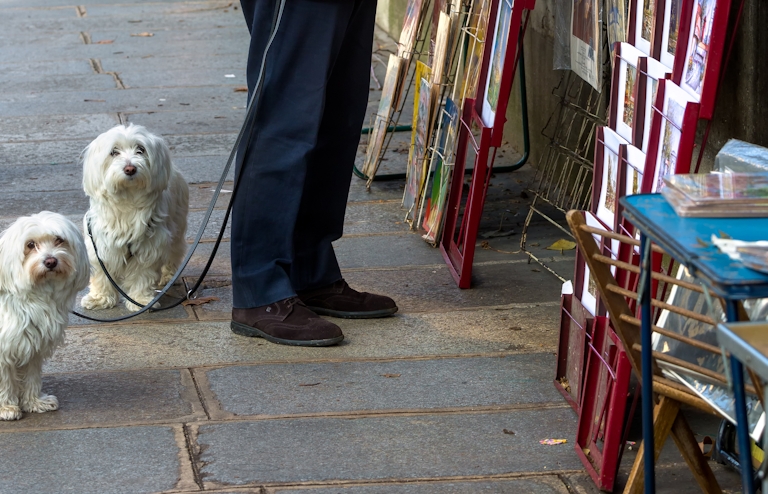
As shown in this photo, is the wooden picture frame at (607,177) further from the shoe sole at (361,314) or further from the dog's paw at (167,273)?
the dog's paw at (167,273)

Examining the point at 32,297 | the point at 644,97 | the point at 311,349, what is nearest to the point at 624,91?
the point at 644,97

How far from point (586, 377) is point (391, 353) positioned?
0.98m

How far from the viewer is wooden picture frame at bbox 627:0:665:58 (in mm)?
2885

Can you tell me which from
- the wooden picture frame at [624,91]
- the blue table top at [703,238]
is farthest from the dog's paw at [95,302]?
the blue table top at [703,238]

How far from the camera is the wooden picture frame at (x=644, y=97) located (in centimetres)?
286

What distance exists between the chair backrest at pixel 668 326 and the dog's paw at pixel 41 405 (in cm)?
187

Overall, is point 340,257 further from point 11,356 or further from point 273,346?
point 11,356

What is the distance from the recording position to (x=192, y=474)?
9.43ft

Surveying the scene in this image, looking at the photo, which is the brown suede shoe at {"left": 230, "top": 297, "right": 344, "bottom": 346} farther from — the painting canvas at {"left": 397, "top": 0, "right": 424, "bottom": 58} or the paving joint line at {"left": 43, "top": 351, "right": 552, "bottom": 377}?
the painting canvas at {"left": 397, "top": 0, "right": 424, "bottom": 58}

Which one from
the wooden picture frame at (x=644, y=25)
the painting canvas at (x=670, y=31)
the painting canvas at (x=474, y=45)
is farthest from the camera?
the painting canvas at (x=474, y=45)

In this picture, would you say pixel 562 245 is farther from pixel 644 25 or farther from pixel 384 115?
pixel 644 25

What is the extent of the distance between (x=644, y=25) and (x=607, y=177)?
487mm

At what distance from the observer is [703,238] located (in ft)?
6.16

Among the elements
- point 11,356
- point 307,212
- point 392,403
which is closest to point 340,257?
point 307,212
